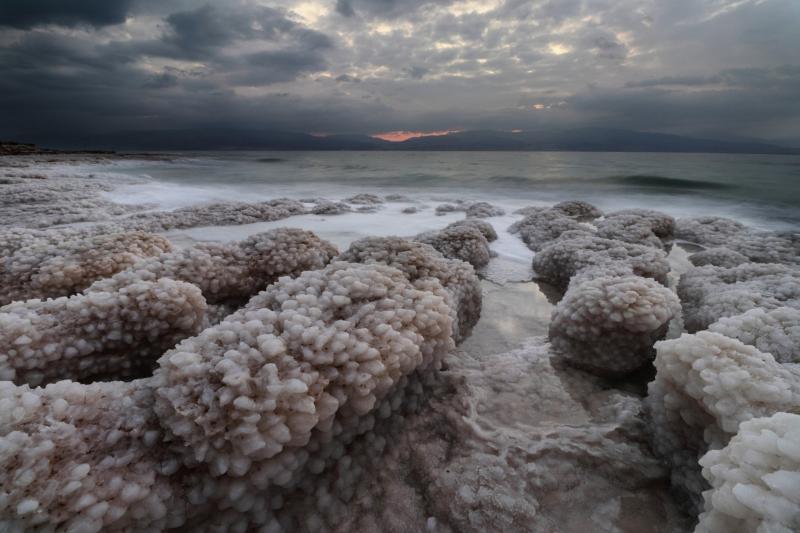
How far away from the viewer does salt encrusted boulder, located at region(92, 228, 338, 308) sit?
2615mm

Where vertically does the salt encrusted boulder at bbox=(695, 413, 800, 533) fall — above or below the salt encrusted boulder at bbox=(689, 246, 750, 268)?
above

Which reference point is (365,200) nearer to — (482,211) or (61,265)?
(482,211)

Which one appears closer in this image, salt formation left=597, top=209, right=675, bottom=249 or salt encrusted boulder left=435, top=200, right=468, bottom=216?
salt formation left=597, top=209, right=675, bottom=249

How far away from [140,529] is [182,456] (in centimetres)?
19

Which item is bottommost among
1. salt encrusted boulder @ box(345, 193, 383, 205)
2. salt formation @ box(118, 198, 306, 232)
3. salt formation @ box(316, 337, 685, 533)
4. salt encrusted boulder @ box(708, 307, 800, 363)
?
salt formation @ box(316, 337, 685, 533)

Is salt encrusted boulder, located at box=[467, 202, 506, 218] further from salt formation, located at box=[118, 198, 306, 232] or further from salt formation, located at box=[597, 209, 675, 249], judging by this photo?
salt formation, located at box=[118, 198, 306, 232]

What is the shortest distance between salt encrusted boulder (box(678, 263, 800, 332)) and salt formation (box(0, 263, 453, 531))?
2.28 meters

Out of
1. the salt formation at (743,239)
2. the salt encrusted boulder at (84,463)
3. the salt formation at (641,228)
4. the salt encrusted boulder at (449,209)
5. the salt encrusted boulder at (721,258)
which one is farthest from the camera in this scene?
the salt encrusted boulder at (449,209)

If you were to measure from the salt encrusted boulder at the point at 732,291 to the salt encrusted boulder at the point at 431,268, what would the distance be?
1509mm

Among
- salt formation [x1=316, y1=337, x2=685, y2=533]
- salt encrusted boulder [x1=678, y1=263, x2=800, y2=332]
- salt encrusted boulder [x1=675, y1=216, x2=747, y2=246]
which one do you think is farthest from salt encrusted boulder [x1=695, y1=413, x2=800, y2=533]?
salt encrusted boulder [x1=675, y1=216, x2=747, y2=246]

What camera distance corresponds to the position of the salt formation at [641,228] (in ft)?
17.3

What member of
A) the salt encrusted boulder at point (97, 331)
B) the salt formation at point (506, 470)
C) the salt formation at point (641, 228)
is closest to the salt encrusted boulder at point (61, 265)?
the salt encrusted boulder at point (97, 331)

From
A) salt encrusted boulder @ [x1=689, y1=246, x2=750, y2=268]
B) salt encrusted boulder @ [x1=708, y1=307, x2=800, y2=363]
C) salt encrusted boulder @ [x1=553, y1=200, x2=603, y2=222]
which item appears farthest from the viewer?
salt encrusted boulder @ [x1=553, y1=200, x2=603, y2=222]

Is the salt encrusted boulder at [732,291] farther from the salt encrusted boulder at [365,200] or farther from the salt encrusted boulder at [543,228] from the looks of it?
the salt encrusted boulder at [365,200]
